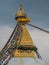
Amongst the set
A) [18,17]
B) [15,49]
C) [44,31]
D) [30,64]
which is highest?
[18,17]

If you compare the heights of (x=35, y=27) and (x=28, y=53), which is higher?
(x=35, y=27)

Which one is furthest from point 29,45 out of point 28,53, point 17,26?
point 17,26

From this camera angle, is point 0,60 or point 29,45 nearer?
point 0,60

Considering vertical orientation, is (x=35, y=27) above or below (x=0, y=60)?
above

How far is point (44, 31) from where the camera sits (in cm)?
2403

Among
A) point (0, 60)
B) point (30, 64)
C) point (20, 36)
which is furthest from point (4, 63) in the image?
point (20, 36)

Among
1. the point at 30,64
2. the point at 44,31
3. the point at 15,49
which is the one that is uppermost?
the point at 44,31

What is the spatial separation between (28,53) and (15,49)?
4.19 ft

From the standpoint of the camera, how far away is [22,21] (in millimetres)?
25000

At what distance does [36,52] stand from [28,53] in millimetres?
1068

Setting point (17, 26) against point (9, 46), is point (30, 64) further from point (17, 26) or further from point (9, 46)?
point (17, 26)

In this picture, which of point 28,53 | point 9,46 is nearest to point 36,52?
point 28,53

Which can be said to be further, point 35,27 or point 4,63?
point 35,27

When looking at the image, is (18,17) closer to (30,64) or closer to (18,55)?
(18,55)
